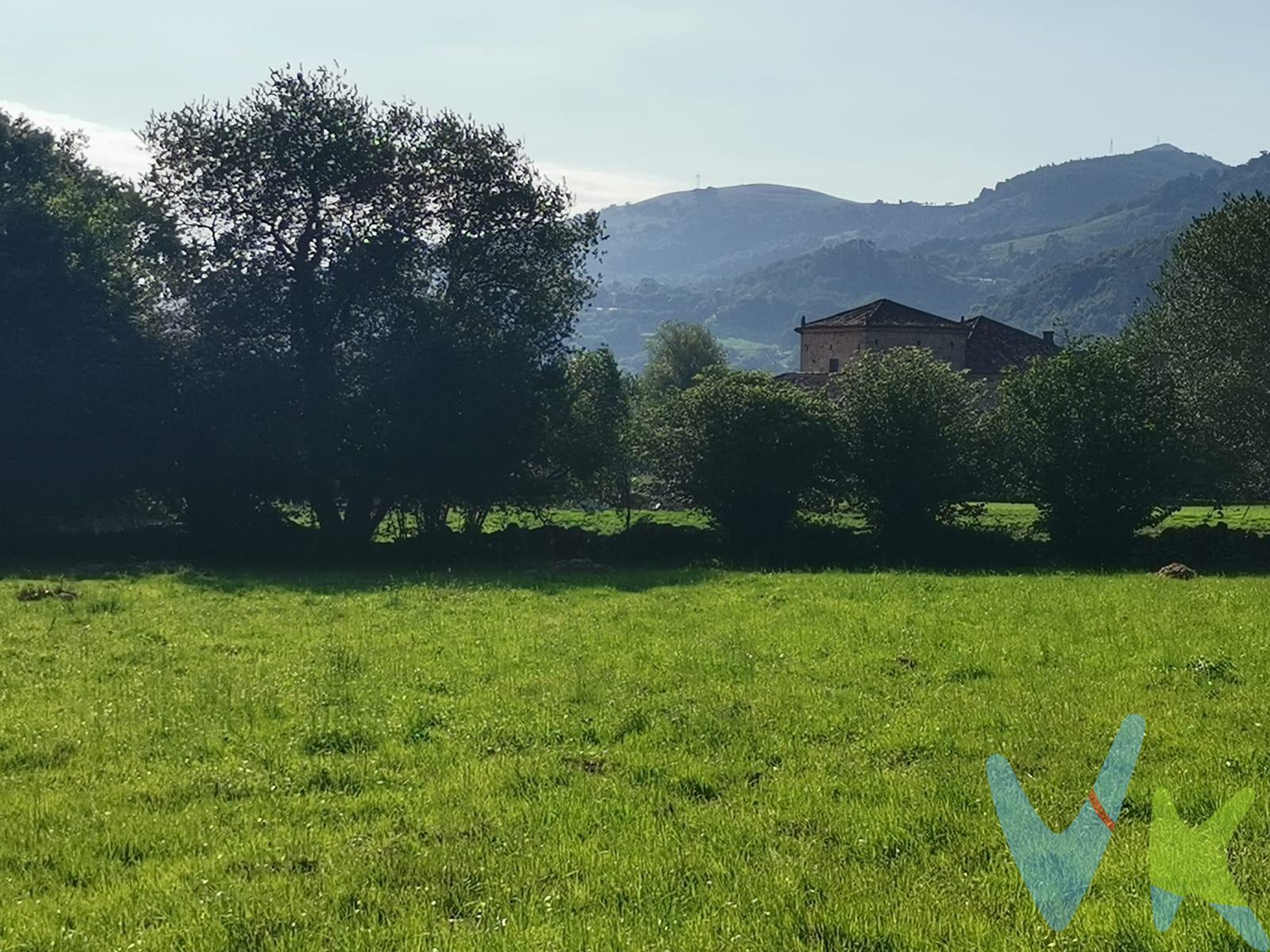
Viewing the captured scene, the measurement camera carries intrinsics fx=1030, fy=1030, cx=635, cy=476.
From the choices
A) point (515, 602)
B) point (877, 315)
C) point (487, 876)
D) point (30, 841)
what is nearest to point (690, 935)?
point (487, 876)

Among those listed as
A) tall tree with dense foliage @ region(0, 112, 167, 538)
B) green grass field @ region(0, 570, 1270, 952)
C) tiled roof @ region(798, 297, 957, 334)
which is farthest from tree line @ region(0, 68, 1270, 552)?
tiled roof @ region(798, 297, 957, 334)

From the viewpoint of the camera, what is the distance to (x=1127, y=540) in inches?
1197

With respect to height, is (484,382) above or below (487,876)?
above

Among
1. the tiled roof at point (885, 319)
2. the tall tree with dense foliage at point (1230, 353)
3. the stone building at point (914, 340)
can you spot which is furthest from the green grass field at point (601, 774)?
the tiled roof at point (885, 319)

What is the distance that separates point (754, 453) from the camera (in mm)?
33125

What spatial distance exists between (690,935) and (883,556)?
87.3ft

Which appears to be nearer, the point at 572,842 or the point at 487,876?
the point at 487,876

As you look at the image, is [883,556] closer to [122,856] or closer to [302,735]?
[302,735]

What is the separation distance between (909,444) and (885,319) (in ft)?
167

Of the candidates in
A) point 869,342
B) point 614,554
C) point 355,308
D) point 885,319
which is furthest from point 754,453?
point 885,319

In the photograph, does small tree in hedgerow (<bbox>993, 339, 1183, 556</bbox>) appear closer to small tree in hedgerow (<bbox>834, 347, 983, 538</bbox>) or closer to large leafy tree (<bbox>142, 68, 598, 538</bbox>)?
small tree in hedgerow (<bbox>834, 347, 983, 538</bbox>)

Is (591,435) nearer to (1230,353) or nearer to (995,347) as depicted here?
(1230,353)

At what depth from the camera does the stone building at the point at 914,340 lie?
78.7 metres

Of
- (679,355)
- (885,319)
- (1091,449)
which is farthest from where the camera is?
(679,355)
